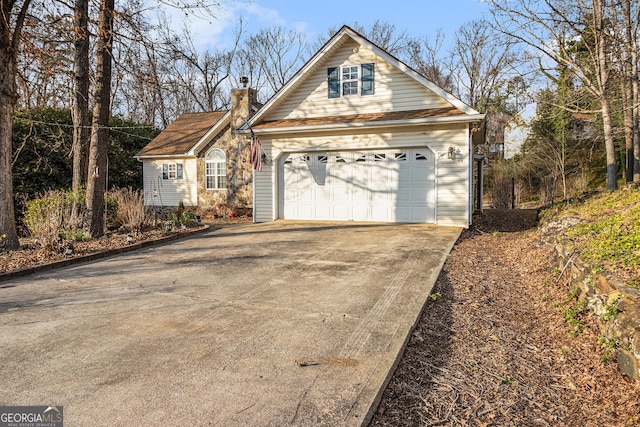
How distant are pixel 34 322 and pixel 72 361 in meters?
1.28

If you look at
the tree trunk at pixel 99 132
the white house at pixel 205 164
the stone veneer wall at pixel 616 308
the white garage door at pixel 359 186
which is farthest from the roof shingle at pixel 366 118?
the stone veneer wall at pixel 616 308

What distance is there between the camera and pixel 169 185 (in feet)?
62.7

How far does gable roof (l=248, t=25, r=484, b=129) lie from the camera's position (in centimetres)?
1054

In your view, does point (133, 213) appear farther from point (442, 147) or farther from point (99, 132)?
point (442, 147)

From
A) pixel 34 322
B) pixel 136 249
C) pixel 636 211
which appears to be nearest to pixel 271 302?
pixel 34 322

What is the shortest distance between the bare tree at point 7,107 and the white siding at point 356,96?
685 cm

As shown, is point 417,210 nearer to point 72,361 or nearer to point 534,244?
point 534,244

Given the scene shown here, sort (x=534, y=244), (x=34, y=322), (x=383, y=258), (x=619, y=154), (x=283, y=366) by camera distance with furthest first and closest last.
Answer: (x=619, y=154)
(x=534, y=244)
(x=383, y=258)
(x=34, y=322)
(x=283, y=366)

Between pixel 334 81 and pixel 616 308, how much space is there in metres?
10.3

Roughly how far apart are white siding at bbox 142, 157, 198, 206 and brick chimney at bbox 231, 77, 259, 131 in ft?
12.1

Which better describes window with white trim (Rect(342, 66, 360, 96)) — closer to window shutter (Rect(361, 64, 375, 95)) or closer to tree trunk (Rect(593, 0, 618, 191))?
window shutter (Rect(361, 64, 375, 95))

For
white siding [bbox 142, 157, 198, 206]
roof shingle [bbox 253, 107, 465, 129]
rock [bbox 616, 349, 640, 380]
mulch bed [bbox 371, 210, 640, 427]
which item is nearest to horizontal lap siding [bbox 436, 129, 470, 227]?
roof shingle [bbox 253, 107, 465, 129]

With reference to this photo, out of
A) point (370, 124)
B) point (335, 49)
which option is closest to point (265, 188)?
point (370, 124)

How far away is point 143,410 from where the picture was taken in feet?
8.00
